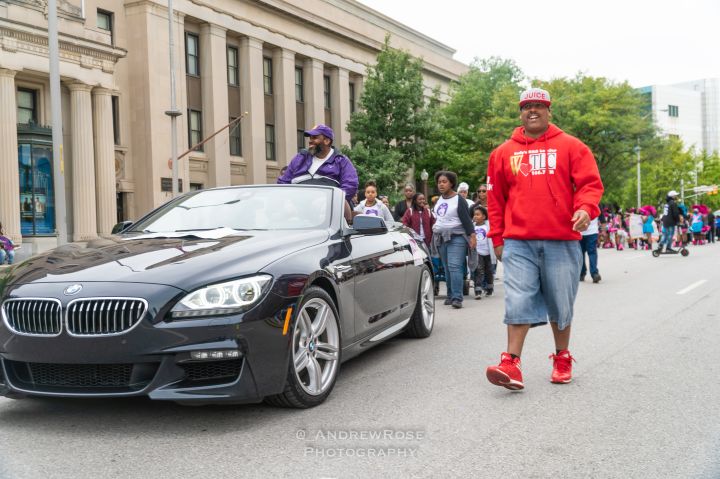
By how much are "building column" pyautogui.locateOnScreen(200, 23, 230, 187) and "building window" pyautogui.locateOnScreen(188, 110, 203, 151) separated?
0.30 m

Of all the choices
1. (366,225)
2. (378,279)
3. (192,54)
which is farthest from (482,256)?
(192,54)

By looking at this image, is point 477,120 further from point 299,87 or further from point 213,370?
point 213,370

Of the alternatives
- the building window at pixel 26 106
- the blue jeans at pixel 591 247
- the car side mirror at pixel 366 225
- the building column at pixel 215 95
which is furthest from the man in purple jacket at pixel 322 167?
the building column at pixel 215 95

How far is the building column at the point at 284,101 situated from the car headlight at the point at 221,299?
1388 inches

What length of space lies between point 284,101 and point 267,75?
1.62 metres

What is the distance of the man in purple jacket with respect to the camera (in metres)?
7.68

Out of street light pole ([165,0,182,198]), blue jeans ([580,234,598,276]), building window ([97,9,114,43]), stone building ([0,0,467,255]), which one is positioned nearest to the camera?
blue jeans ([580,234,598,276])

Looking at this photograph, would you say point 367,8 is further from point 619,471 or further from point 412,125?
point 619,471

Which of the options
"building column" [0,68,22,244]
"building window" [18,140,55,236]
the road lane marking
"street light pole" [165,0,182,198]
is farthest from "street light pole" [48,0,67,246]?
"street light pole" [165,0,182,198]

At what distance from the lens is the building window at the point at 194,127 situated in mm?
33938

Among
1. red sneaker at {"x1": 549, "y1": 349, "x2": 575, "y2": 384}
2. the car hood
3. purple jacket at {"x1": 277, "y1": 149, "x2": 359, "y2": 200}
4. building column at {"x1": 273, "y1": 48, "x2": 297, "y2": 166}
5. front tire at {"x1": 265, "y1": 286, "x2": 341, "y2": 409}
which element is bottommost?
red sneaker at {"x1": 549, "y1": 349, "x2": 575, "y2": 384}

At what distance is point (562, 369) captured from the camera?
532 cm

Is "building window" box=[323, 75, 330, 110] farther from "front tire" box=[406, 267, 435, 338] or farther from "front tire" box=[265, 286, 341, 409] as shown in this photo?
"front tire" box=[265, 286, 341, 409]

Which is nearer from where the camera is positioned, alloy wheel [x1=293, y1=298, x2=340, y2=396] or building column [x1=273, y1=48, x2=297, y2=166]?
alloy wheel [x1=293, y1=298, x2=340, y2=396]
